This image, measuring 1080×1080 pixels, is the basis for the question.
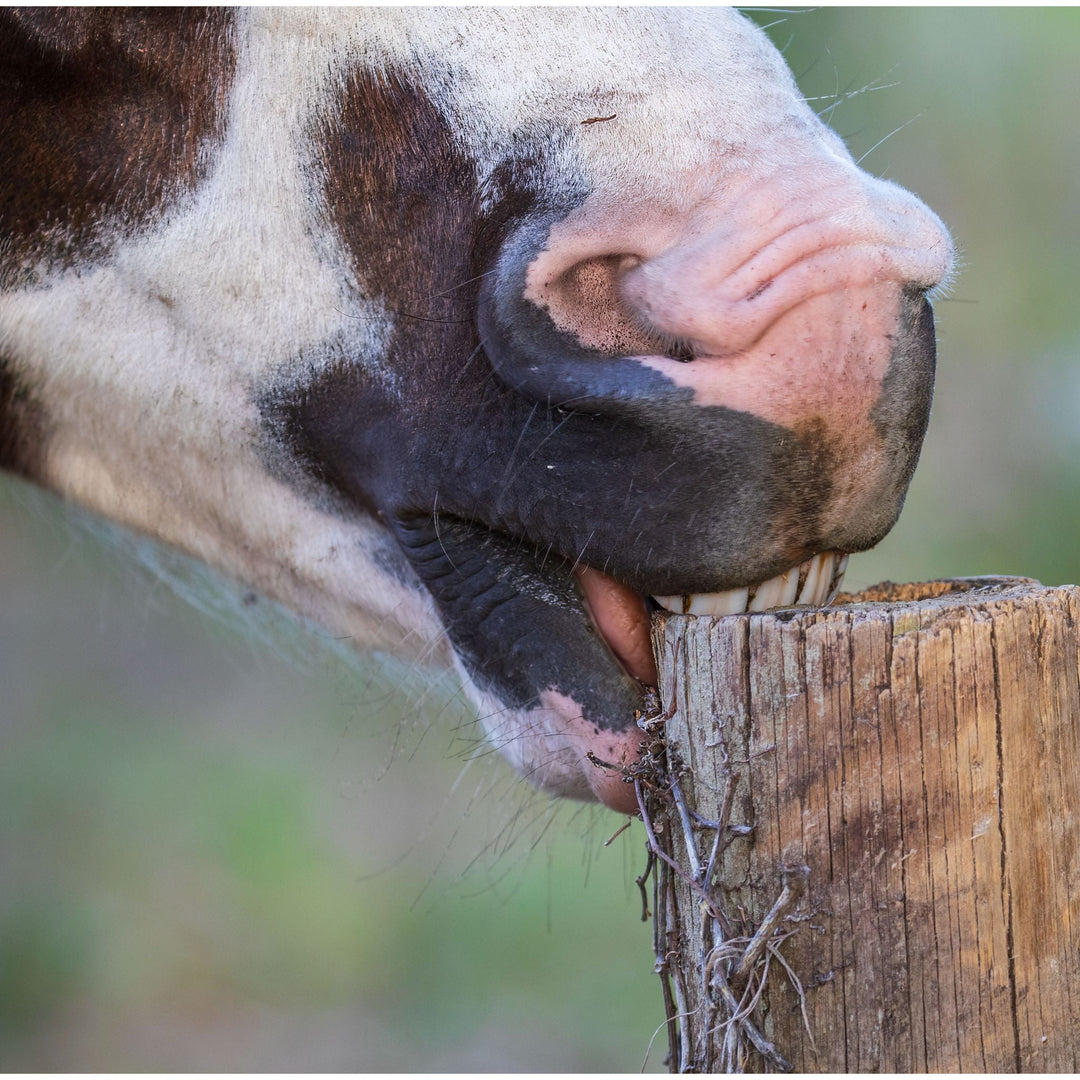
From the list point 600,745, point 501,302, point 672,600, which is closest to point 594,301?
point 501,302

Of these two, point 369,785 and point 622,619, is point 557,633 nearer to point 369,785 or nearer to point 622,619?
point 622,619

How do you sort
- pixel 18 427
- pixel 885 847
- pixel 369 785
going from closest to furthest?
pixel 885 847
pixel 18 427
pixel 369 785

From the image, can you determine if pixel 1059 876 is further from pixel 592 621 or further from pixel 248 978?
pixel 248 978

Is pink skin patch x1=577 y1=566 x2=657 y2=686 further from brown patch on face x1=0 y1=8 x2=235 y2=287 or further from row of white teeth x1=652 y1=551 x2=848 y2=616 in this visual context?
brown patch on face x1=0 y1=8 x2=235 y2=287

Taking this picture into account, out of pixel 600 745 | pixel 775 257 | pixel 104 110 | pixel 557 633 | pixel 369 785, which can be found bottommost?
pixel 600 745

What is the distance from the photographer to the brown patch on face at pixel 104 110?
1.48 m

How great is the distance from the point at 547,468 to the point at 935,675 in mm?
509

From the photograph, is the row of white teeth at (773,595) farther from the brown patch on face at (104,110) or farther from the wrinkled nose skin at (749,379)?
the brown patch on face at (104,110)

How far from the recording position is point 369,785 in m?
3.51

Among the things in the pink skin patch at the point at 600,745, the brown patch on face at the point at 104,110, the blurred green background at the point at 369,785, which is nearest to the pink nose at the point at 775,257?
the pink skin patch at the point at 600,745

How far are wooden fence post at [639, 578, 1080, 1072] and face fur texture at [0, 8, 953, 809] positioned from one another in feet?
0.73

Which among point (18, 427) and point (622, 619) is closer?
point (622, 619)

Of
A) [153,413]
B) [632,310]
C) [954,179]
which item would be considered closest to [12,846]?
[153,413]

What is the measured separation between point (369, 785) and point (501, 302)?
2.42 meters
